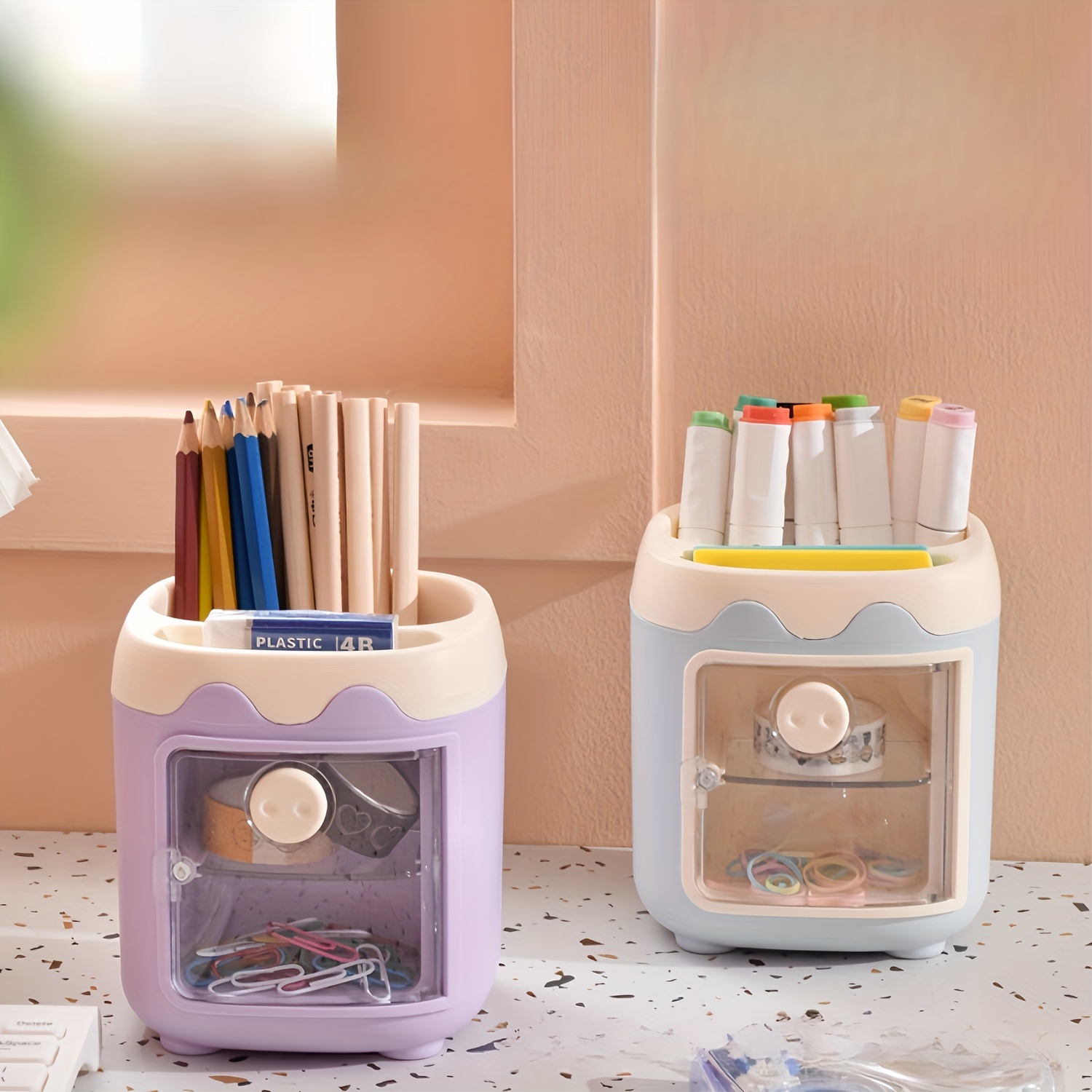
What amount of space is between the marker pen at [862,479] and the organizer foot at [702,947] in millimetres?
227

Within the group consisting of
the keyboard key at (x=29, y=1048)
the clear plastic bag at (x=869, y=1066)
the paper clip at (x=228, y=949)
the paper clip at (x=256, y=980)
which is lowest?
the clear plastic bag at (x=869, y=1066)

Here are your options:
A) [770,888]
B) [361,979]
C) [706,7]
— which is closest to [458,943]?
[361,979]

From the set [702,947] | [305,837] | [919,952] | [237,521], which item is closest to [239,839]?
[305,837]

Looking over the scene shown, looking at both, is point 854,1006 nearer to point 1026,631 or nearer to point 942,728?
point 942,728

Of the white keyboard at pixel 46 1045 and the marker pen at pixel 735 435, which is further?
the marker pen at pixel 735 435

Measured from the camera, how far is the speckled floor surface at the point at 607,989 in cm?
58

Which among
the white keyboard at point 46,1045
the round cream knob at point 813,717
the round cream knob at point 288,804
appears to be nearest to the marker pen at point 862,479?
the round cream knob at point 813,717

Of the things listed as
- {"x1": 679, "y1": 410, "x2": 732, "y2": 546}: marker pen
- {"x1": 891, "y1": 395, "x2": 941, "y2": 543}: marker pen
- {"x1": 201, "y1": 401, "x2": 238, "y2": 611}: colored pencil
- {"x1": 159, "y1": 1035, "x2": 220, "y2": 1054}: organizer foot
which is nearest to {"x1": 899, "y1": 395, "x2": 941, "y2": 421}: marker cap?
{"x1": 891, "y1": 395, "x2": 941, "y2": 543}: marker pen

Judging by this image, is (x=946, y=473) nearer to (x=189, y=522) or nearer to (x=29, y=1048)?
(x=189, y=522)

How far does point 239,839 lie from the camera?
58 centimetres

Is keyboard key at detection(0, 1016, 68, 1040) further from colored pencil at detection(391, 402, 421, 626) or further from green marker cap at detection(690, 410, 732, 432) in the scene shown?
green marker cap at detection(690, 410, 732, 432)

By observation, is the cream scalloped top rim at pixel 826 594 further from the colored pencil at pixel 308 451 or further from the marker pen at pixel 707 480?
the colored pencil at pixel 308 451

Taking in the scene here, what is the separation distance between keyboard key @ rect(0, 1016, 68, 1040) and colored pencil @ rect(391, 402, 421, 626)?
0.78ft

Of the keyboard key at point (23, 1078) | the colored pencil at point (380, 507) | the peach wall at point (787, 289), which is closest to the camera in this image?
the keyboard key at point (23, 1078)
